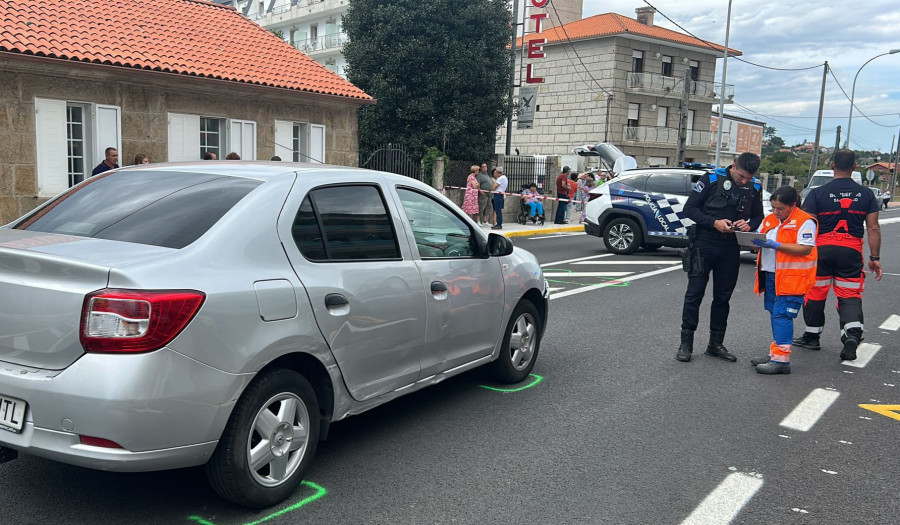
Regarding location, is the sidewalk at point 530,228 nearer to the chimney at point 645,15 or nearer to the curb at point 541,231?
the curb at point 541,231

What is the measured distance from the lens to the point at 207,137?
16.7 metres

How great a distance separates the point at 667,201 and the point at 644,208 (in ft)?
1.51

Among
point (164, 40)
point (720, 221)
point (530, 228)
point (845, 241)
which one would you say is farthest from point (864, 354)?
point (164, 40)

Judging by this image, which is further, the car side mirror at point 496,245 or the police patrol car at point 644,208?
the police patrol car at point 644,208

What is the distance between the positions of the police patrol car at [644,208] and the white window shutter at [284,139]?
7597mm

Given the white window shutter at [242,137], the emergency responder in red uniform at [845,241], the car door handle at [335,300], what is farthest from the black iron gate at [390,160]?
the car door handle at [335,300]

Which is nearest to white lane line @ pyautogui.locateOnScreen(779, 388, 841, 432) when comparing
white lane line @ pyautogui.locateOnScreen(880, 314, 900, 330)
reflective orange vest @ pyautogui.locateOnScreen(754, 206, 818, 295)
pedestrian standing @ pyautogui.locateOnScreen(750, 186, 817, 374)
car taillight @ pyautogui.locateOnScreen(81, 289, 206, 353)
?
pedestrian standing @ pyautogui.locateOnScreen(750, 186, 817, 374)

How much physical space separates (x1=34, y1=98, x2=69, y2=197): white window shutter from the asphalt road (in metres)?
11.2

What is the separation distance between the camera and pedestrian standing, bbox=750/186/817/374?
19.8 ft

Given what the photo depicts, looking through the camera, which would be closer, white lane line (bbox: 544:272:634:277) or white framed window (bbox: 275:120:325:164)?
white lane line (bbox: 544:272:634:277)

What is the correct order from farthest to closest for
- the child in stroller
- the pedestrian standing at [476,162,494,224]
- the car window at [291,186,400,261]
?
the child in stroller
the pedestrian standing at [476,162,494,224]
the car window at [291,186,400,261]

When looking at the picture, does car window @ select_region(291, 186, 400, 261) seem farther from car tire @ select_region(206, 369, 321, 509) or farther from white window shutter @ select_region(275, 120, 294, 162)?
white window shutter @ select_region(275, 120, 294, 162)

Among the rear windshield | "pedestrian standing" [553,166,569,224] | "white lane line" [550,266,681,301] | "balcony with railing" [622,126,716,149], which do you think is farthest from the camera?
"balcony with railing" [622,126,716,149]

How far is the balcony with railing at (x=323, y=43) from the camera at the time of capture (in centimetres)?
5733
